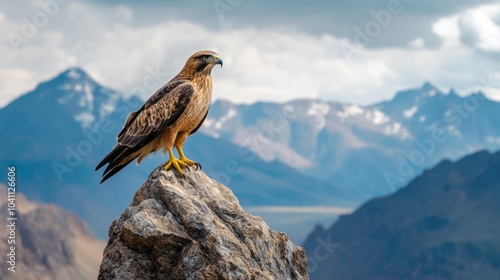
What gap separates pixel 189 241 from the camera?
1836 cm

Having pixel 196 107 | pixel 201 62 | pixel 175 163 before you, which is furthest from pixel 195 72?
pixel 175 163

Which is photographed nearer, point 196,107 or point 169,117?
point 169,117

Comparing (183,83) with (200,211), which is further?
(183,83)

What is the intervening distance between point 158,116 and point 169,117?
1.08 ft

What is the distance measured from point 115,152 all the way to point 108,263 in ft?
10.8

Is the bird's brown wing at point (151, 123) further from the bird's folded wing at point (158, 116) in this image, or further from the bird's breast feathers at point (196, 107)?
the bird's breast feathers at point (196, 107)

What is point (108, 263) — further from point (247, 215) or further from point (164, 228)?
point (247, 215)

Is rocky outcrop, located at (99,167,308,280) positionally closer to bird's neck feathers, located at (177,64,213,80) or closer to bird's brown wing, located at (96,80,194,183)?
bird's brown wing, located at (96,80,194,183)

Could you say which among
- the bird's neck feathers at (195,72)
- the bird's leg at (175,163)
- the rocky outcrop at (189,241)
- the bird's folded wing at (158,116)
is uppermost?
the bird's neck feathers at (195,72)

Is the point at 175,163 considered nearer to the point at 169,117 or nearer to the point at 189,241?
the point at 169,117

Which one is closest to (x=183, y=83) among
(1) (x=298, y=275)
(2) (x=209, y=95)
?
(2) (x=209, y=95)

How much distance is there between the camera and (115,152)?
21.2m

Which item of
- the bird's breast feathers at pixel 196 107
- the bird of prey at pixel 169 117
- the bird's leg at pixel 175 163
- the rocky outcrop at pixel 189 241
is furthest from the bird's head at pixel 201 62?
the rocky outcrop at pixel 189 241

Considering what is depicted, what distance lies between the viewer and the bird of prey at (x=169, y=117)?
835 inches
